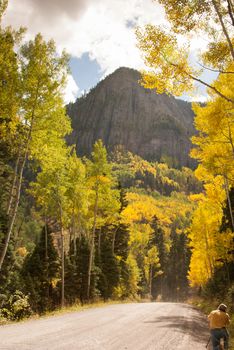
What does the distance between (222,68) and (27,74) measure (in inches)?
315

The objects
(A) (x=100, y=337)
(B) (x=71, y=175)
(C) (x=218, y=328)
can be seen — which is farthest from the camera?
(B) (x=71, y=175)

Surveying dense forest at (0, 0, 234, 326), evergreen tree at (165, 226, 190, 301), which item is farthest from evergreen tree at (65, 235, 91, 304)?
evergreen tree at (165, 226, 190, 301)

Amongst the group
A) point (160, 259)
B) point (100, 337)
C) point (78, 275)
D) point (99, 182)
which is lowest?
point (100, 337)

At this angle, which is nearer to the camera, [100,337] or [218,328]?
[218,328]

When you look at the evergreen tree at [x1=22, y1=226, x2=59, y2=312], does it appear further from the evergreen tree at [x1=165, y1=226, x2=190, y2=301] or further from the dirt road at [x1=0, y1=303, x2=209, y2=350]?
the evergreen tree at [x1=165, y1=226, x2=190, y2=301]

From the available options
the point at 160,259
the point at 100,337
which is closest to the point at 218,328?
the point at 100,337

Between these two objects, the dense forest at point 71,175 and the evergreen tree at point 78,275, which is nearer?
the dense forest at point 71,175

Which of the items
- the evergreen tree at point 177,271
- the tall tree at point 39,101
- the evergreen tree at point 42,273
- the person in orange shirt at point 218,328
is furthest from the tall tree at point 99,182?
the evergreen tree at point 177,271

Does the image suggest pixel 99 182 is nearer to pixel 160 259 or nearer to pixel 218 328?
pixel 218 328

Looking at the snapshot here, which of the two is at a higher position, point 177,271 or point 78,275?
point 177,271

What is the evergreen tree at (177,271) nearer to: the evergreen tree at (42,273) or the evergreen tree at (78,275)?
the evergreen tree at (78,275)

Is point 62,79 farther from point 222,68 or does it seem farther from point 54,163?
point 222,68

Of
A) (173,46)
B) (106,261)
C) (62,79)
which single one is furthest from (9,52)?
(106,261)

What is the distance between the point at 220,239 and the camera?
24.5 meters
